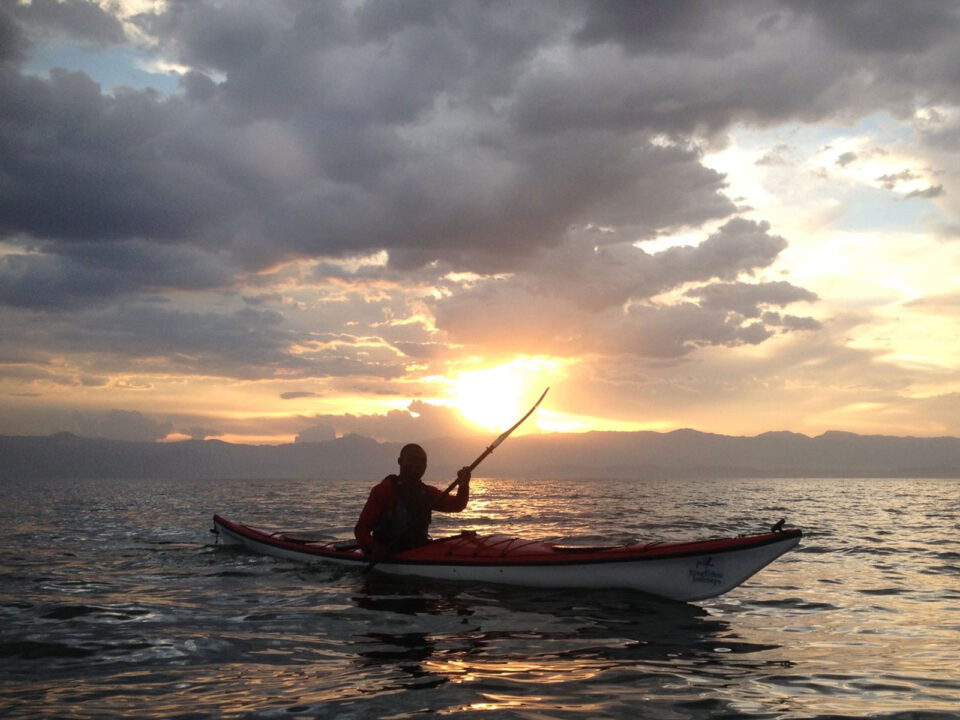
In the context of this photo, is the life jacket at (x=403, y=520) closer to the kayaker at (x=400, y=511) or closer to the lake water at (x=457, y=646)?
the kayaker at (x=400, y=511)

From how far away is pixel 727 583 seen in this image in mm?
9555

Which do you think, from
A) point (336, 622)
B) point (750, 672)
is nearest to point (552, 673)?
point (750, 672)

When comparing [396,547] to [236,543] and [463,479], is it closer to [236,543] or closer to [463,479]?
[463,479]

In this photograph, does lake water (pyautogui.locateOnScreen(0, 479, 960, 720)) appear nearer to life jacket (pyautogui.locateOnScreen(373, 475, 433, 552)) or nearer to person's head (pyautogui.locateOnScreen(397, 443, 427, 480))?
life jacket (pyautogui.locateOnScreen(373, 475, 433, 552))

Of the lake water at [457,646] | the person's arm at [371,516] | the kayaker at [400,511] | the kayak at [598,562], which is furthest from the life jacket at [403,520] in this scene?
the lake water at [457,646]

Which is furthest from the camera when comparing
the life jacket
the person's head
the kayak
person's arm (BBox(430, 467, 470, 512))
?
person's arm (BBox(430, 467, 470, 512))

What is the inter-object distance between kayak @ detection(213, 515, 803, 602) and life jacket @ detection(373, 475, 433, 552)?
12.3 inches

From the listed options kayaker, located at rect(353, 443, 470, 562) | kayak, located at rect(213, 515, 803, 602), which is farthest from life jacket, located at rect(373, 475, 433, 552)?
kayak, located at rect(213, 515, 803, 602)

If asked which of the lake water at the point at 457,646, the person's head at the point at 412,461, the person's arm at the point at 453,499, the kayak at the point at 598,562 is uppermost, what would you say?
the person's head at the point at 412,461

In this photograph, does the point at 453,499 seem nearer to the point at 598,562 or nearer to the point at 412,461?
the point at 412,461

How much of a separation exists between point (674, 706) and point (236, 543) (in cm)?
1396

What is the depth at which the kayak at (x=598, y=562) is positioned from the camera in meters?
9.44

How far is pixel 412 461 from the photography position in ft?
39.4

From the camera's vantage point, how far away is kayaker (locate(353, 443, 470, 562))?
39.6ft
